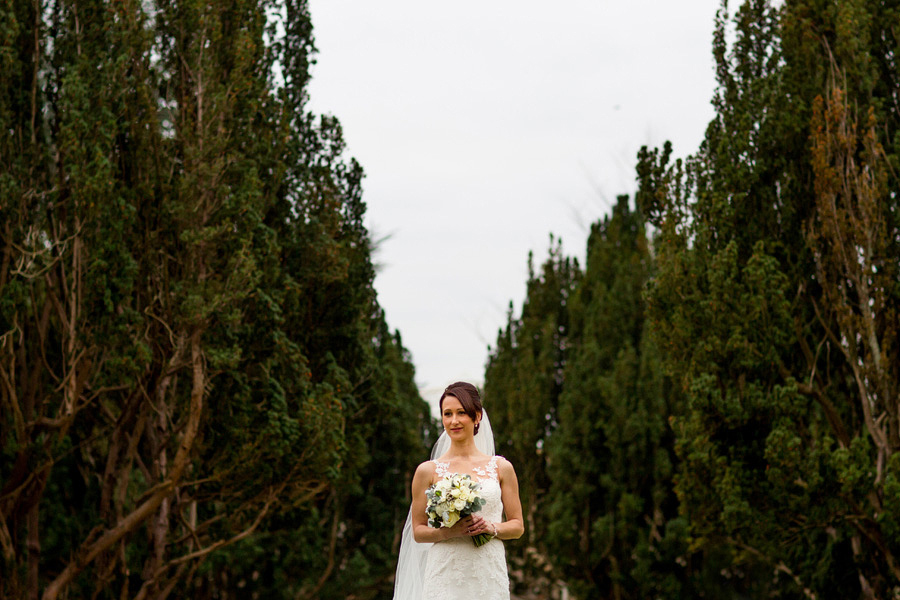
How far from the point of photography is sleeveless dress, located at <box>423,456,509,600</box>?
5027 millimetres

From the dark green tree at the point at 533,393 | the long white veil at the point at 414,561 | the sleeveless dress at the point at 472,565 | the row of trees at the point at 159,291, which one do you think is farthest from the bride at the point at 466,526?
the dark green tree at the point at 533,393

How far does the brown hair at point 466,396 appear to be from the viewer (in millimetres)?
4883

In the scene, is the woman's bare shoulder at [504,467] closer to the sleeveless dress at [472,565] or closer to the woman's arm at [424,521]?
the sleeveless dress at [472,565]

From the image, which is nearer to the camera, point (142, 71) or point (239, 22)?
point (142, 71)

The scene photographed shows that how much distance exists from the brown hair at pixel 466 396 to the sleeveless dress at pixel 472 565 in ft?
1.12

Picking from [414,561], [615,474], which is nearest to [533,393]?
[615,474]

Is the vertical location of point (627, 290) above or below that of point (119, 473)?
above

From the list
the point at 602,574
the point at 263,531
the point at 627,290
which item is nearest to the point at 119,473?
the point at 263,531

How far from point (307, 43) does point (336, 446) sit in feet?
20.1

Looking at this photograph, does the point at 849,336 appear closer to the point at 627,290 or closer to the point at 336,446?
the point at 336,446

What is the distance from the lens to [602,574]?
58.2 feet

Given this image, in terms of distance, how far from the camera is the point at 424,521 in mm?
5043

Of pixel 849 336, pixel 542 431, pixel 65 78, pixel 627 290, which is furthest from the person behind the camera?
pixel 542 431

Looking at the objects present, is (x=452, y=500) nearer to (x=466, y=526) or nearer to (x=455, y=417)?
(x=466, y=526)
